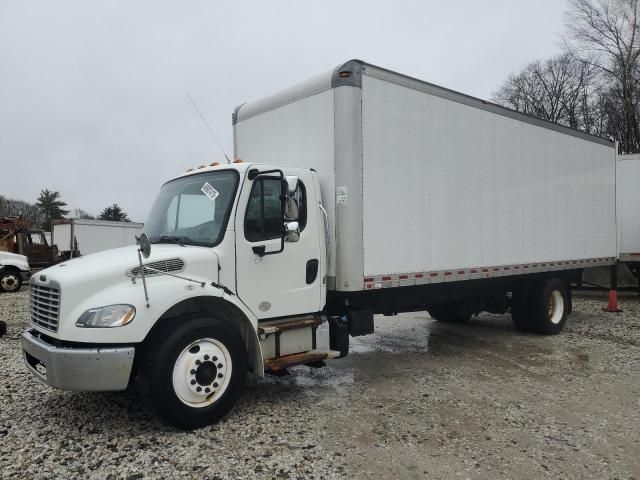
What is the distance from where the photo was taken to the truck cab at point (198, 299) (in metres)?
4.16

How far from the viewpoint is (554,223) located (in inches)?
347

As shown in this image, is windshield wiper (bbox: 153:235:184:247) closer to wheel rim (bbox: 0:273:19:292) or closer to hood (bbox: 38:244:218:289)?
hood (bbox: 38:244:218:289)

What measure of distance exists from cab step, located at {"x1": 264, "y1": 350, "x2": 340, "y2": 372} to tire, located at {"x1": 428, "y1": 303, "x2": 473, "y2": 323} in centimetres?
388

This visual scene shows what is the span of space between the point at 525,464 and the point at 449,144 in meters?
4.27

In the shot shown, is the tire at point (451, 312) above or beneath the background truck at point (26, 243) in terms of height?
beneath

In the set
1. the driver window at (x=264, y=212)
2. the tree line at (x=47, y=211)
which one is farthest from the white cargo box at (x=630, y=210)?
the tree line at (x=47, y=211)

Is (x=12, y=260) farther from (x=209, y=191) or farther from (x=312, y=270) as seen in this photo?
Answer: (x=312, y=270)

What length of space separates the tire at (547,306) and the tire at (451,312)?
45.8 inches

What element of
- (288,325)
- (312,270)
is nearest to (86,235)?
(312,270)

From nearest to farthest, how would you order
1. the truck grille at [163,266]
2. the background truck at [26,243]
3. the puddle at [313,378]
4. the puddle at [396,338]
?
the truck grille at [163,266] < the puddle at [313,378] < the puddle at [396,338] < the background truck at [26,243]

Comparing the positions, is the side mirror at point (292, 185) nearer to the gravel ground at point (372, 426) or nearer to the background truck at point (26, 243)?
the gravel ground at point (372, 426)

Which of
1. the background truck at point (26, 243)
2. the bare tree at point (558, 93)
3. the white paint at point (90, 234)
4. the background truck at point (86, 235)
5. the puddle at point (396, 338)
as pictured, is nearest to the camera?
the puddle at point (396, 338)

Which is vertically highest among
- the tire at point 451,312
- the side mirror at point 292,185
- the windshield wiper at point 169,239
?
the side mirror at point 292,185

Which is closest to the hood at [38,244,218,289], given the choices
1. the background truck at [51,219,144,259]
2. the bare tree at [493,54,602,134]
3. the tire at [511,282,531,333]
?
the tire at [511,282,531,333]
